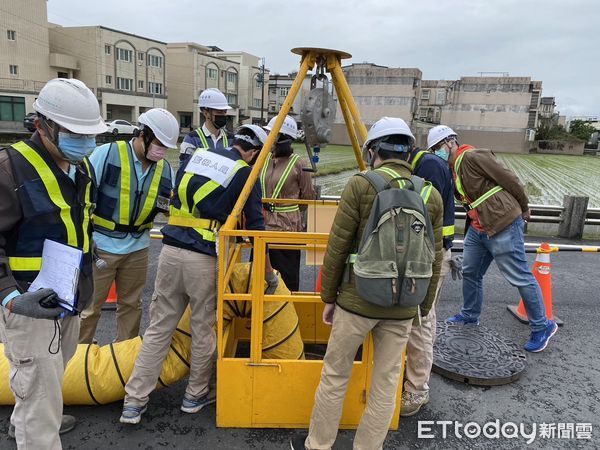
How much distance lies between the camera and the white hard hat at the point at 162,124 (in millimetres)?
3064

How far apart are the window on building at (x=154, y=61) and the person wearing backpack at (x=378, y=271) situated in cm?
4880

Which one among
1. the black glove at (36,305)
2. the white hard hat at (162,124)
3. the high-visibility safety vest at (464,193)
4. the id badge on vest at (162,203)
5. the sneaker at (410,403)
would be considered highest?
the white hard hat at (162,124)

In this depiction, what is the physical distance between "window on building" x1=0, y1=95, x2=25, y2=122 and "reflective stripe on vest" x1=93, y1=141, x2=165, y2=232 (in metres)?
38.4

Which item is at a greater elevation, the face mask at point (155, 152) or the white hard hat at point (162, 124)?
the white hard hat at point (162, 124)

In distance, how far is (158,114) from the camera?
3.10 meters

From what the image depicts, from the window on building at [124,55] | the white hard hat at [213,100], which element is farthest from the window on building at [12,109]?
the white hard hat at [213,100]

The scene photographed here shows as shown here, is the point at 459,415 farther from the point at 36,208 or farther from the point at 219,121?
the point at 219,121

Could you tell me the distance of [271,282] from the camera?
10.7 feet

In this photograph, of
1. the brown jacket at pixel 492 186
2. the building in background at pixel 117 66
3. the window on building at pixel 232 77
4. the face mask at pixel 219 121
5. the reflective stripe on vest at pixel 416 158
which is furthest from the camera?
the window on building at pixel 232 77

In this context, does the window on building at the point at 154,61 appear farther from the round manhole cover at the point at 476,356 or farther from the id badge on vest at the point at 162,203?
the round manhole cover at the point at 476,356

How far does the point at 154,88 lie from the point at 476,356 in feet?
160

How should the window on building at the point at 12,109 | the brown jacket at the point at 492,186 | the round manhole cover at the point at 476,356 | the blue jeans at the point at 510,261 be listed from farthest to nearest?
the window on building at the point at 12,109 → the blue jeans at the point at 510,261 → the brown jacket at the point at 492,186 → the round manhole cover at the point at 476,356

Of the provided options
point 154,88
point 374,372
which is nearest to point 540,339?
point 374,372

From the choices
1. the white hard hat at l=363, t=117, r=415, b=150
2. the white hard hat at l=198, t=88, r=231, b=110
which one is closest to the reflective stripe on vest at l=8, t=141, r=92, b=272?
the white hard hat at l=363, t=117, r=415, b=150
